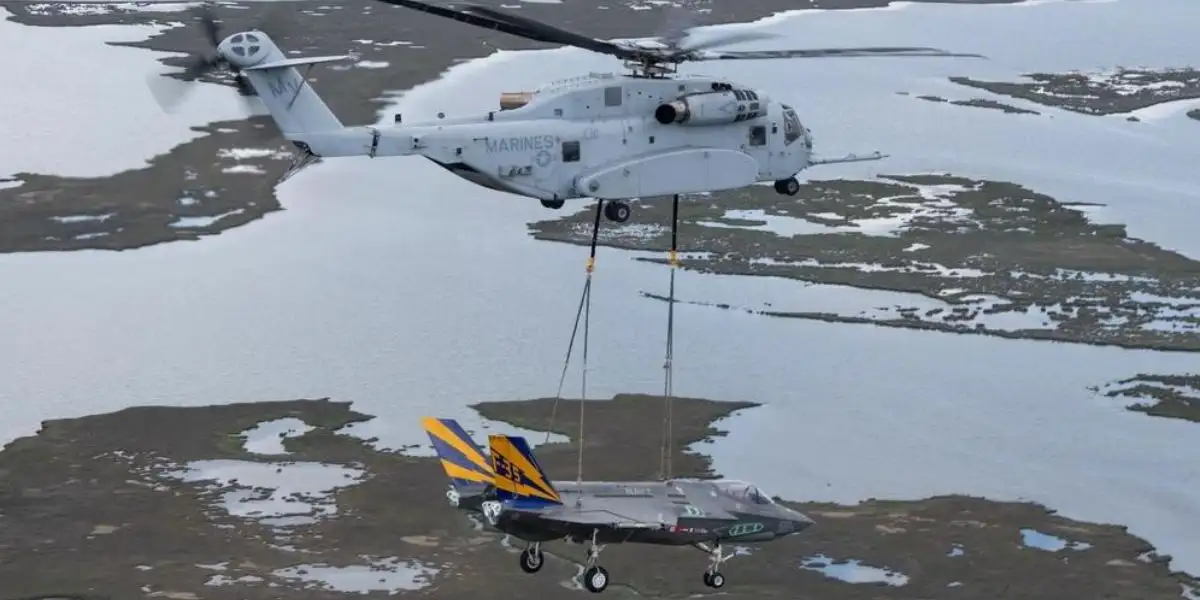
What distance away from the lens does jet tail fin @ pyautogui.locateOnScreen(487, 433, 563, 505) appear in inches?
1355

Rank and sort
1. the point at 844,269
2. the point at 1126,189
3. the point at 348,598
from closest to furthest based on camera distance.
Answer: the point at 348,598 → the point at 844,269 → the point at 1126,189

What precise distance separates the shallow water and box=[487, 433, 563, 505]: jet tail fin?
59.5 feet

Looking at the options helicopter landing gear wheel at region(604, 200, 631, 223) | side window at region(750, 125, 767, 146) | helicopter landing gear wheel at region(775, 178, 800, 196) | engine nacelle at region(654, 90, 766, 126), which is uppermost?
engine nacelle at region(654, 90, 766, 126)

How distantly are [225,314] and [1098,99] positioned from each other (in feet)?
203

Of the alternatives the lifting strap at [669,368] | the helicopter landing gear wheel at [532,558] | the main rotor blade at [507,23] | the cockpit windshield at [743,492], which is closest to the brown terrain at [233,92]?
the main rotor blade at [507,23]

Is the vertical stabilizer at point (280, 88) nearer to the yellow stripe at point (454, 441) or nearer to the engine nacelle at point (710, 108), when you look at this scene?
the yellow stripe at point (454, 441)

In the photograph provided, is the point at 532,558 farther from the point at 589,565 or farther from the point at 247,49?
the point at 247,49

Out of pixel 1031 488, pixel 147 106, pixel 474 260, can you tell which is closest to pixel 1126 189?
pixel 474 260

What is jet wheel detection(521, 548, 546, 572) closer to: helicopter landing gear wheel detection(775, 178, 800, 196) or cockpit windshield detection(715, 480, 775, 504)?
cockpit windshield detection(715, 480, 775, 504)

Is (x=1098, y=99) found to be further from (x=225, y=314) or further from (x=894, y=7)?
(x=225, y=314)

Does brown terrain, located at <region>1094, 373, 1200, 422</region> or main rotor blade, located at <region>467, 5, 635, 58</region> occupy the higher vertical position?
main rotor blade, located at <region>467, 5, 635, 58</region>

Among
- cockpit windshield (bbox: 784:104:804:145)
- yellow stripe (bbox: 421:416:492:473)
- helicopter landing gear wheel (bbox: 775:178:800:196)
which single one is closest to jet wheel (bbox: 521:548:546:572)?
yellow stripe (bbox: 421:416:492:473)

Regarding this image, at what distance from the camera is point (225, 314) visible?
6881 centimetres

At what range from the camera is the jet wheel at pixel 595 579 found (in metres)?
36.6
